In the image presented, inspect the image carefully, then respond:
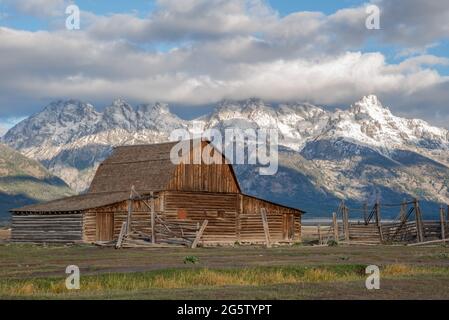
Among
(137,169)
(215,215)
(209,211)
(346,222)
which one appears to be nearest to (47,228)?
(137,169)

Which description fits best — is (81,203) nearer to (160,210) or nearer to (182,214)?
(160,210)

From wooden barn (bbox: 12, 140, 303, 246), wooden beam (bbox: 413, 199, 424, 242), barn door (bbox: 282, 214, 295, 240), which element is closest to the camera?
wooden beam (bbox: 413, 199, 424, 242)

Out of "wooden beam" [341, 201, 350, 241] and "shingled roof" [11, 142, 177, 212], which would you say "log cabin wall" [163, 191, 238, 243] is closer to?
"shingled roof" [11, 142, 177, 212]

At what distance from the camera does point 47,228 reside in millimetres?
64562

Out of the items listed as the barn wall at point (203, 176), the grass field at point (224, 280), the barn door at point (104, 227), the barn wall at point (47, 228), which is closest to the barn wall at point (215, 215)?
the barn door at point (104, 227)

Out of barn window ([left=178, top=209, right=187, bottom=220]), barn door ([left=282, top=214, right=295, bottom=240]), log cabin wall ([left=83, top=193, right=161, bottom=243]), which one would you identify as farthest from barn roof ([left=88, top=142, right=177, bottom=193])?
barn door ([left=282, top=214, right=295, bottom=240])

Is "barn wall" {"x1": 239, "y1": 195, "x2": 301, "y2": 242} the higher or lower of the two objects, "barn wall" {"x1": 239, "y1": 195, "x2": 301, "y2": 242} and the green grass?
the higher

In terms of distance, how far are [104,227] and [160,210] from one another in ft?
15.1

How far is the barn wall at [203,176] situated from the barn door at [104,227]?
564 centimetres

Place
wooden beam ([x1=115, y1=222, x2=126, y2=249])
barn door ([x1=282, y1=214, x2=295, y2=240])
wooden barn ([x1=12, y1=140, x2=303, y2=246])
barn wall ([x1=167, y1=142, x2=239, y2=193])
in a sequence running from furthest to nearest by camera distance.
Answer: barn door ([x1=282, y1=214, x2=295, y2=240]), barn wall ([x1=167, y1=142, x2=239, y2=193]), wooden barn ([x1=12, y1=140, x2=303, y2=246]), wooden beam ([x1=115, y1=222, x2=126, y2=249])

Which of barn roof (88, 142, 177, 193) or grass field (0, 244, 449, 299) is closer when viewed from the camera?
grass field (0, 244, 449, 299)

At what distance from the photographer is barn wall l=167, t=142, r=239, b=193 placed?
6569 centimetres
